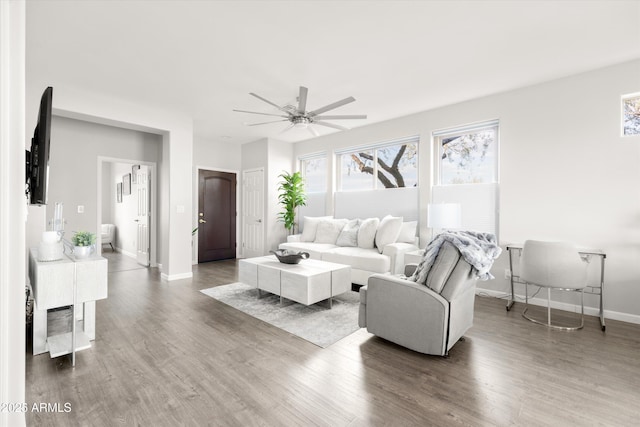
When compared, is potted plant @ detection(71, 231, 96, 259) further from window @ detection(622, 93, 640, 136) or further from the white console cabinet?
window @ detection(622, 93, 640, 136)

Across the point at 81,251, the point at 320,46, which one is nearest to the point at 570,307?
the point at 320,46

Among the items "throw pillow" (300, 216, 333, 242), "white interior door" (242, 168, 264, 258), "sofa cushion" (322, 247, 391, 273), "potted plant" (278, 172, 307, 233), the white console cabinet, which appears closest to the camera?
the white console cabinet

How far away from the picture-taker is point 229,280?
4.79 metres

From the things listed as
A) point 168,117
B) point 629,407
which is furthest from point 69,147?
point 629,407

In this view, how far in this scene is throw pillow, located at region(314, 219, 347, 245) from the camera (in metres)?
5.36

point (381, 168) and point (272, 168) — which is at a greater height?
point (272, 168)

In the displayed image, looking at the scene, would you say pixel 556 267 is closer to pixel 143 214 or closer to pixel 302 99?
pixel 302 99

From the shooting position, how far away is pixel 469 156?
4.40 m

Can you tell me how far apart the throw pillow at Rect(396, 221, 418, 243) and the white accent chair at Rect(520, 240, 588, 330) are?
1649 millimetres

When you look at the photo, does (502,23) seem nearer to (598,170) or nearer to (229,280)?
(598,170)

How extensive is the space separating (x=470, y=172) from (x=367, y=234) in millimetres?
1730

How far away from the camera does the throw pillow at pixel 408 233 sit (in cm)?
459

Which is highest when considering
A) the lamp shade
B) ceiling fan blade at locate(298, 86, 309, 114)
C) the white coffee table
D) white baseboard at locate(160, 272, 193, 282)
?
ceiling fan blade at locate(298, 86, 309, 114)

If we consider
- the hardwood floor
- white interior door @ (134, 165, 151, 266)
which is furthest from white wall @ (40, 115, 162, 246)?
the hardwood floor
